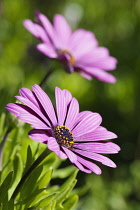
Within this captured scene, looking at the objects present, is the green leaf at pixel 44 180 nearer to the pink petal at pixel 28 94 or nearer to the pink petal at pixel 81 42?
the pink petal at pixel 28 94

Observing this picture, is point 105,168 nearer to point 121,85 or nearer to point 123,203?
point 123,203

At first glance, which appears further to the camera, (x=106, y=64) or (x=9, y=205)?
(x=106, y=64)

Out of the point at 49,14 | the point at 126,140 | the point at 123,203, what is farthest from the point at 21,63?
the point at 123,203

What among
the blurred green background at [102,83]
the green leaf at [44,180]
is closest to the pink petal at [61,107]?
the green leaf at [44,180]

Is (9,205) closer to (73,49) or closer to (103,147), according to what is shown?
(103,147)

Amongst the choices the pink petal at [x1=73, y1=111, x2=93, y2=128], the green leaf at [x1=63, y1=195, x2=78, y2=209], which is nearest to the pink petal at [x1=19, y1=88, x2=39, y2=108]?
the pink petal at [x1=73, y1=111, x2=93, y2=128]

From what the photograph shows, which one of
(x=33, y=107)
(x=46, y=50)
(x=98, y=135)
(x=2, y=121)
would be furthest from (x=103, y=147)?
(x=46, y=50)

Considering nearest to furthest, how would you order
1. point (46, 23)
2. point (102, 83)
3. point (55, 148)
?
point (55, 148) → point (46, 23) → point (102, 83)
